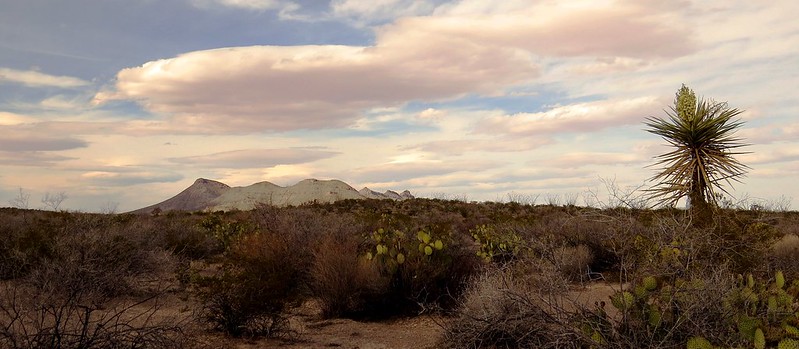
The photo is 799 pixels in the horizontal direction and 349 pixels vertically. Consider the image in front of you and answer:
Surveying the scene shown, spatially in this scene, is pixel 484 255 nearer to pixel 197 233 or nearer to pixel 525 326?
pixel 525 326

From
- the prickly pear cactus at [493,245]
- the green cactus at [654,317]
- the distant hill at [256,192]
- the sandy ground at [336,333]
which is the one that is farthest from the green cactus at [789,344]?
the distant hill at [256,192]

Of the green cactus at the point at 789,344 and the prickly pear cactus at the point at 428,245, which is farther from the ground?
the prickly pear cactus at the point at 428,245

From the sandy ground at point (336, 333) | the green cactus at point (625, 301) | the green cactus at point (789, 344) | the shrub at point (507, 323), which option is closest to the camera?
the green cactus at point (789, 344)

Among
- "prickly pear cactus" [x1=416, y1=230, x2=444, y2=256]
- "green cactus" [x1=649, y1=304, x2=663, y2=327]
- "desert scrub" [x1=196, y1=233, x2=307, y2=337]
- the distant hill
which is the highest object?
the distant hill

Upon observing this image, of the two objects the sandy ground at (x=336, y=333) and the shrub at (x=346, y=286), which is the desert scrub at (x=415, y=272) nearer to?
the shrub at (x=346, y=286)

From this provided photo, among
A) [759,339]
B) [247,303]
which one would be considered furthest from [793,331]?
[247,303]

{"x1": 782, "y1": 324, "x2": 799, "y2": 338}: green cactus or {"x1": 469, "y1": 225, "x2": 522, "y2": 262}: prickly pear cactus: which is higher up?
{"x1": 469, "y1": 225, "x2": 522, "y2": 262}: prickly pear cactus

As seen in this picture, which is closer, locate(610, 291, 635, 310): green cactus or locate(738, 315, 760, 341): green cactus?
locate(738, 315, 760, 341): green cactus

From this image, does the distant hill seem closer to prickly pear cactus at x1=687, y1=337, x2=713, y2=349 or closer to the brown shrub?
the brown shrub

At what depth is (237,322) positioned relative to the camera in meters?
8.52

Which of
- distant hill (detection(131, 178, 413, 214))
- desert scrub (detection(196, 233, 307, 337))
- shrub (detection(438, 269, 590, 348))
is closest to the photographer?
shrub (detection(438, 269, 590, 348))

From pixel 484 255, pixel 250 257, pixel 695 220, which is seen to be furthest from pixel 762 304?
pixel 484 255

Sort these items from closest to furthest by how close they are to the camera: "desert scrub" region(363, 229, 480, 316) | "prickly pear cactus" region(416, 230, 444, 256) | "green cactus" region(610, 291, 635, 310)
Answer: "green cactus" region(610, 291, 635, 310), "desert scrub" region(363, 229, 480, 316), "prickly pear cactus" region(416, 230, 444, 256)

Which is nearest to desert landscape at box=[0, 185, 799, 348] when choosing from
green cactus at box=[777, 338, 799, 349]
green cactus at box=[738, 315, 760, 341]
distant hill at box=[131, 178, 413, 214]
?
green cactus at box=[738, 315, 760, 341]
